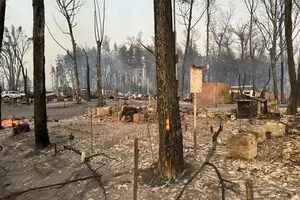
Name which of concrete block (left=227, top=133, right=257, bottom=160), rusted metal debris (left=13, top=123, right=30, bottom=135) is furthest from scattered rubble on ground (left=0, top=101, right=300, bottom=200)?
rusted metal debris (left=13, top=123, right=30, bottom=135)

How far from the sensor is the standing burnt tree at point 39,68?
10586 mm

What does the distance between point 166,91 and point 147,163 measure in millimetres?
1892

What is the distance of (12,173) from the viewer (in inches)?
366

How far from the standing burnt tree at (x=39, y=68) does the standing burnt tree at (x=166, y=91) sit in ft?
18.0

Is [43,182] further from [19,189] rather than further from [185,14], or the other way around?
[185,14]

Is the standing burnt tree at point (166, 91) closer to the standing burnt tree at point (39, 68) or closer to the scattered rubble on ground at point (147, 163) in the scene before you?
the scattered rubble on ground at point (147, 163)

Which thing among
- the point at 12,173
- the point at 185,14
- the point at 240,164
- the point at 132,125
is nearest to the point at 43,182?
the point at 12,173

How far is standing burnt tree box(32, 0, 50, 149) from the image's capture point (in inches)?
417

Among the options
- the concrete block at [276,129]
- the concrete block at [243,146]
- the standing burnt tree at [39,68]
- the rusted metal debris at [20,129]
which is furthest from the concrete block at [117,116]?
the concrete block at [243,146]

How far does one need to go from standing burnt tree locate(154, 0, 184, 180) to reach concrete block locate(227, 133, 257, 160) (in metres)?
1.34

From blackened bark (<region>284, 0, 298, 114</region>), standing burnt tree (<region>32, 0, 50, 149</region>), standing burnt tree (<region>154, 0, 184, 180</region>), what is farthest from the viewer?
blackened bark (<region>284, 0, 298, 114</region>)

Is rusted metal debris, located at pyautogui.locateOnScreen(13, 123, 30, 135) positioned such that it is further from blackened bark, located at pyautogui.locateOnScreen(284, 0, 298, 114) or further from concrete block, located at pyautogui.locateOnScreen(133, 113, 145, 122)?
blackened bark, located at pyautogui.locateOnScreen(284, 0, 298, 114)

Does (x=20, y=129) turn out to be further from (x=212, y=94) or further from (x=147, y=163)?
(x=212, y=94)

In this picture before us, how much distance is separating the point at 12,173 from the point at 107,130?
4.08 meters
